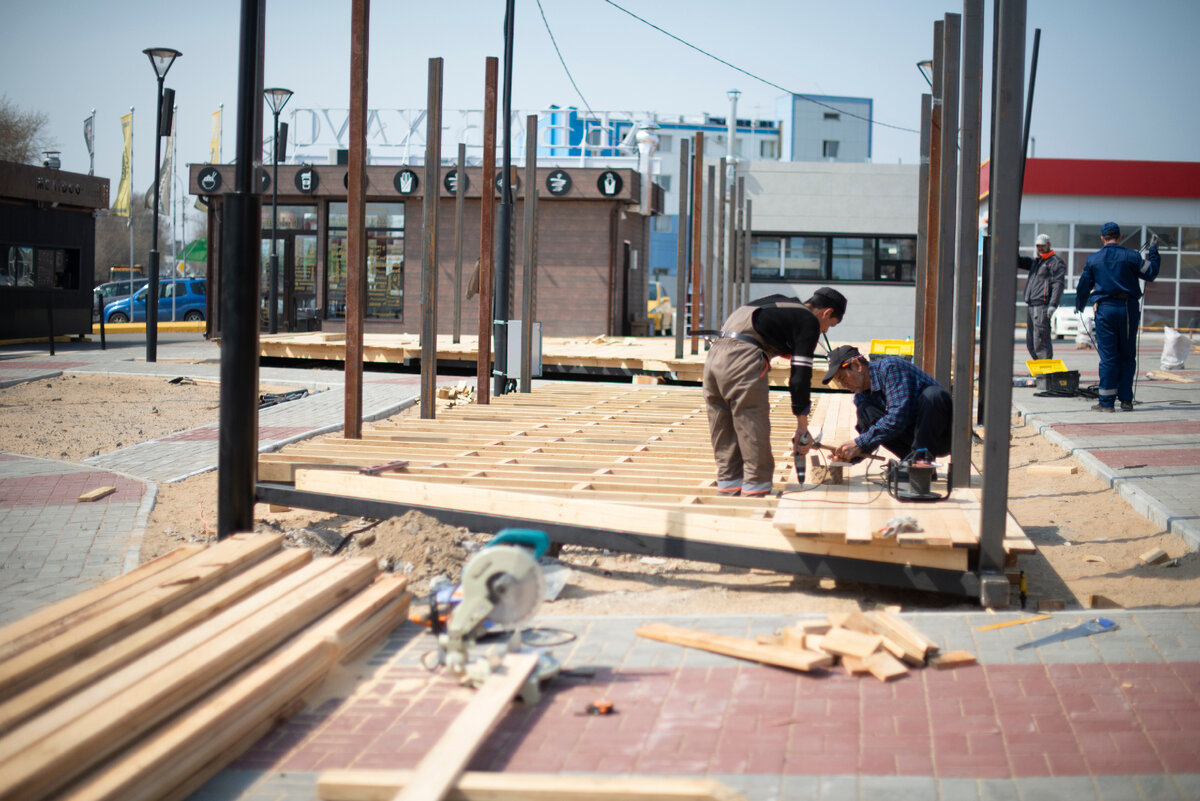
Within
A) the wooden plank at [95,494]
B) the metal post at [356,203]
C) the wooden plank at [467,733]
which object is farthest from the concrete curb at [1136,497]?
the wooden plank at [95,494]

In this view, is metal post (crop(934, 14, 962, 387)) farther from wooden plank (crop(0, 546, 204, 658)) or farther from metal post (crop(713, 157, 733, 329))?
metal post (crop(713, 157, 733, 329))

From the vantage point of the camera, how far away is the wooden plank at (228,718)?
3314 mm

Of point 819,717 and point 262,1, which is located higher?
point 262,1

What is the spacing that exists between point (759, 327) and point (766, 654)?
254 cm

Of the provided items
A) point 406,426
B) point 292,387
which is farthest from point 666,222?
point 406,426

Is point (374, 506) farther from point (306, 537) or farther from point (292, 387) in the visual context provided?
point (292, 387)

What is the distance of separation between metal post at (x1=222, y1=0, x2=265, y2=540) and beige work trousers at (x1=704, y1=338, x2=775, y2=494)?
8.66ft

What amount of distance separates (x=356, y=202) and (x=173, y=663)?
548 centimetres

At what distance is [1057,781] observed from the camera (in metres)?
3.46

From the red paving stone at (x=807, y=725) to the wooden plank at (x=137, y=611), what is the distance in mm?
775

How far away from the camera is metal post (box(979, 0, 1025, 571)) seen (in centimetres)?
527

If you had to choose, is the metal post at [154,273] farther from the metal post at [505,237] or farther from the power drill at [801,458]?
the power drill at [801,458]

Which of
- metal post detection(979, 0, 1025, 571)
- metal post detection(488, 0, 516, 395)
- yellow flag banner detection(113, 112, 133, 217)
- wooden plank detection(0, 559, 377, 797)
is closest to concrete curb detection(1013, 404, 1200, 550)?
metal post detection(979, 0, 1025, 571)

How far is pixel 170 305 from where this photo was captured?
38.5m
